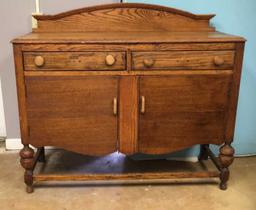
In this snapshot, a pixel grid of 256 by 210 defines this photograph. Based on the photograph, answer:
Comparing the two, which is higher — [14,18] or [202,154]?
[14,18]

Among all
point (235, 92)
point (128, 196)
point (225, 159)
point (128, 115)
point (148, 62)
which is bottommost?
point (128, 196)

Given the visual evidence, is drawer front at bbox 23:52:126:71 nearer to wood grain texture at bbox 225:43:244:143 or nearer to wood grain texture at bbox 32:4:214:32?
wood grain texture at bbox 32:4:214:32

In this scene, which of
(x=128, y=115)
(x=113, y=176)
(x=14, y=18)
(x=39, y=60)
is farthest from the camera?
(x=14, y=18)

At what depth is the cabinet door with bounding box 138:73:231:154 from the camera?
1.47 m

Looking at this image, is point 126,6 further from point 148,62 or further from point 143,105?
point 143,105

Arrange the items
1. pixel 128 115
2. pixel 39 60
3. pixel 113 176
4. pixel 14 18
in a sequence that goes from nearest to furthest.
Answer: pixel 39 60 < pixel 128 115 < pixel 113 176 < pixel 14 18

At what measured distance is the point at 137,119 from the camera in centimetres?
150

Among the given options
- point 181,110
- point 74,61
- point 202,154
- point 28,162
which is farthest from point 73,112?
point 202,154

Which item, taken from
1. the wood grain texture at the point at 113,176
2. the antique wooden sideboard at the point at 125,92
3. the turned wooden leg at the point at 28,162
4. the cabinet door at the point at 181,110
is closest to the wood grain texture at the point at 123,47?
the antique wooden sideboard at the point at 125,92

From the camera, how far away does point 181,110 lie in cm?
150

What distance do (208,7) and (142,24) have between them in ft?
1.24

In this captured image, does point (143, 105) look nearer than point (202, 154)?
Yes

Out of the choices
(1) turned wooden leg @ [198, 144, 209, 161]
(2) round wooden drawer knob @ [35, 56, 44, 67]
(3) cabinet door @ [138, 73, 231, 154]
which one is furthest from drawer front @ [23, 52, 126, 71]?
(1) turned wooden leg @ [198, 144, 209, 161]

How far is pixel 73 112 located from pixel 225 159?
0.78 metres
